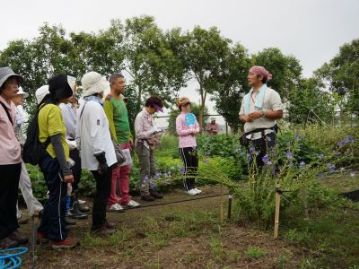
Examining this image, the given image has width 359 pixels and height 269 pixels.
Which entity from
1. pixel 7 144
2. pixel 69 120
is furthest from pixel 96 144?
pixel 69 120

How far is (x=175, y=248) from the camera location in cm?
426

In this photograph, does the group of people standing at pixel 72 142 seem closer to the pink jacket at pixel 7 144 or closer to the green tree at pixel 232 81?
the pink jacket at pixel 7 144

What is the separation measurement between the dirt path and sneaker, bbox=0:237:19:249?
Result: 0.23m

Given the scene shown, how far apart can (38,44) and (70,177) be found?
15.3 metres

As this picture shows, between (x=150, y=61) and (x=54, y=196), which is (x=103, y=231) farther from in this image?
(x=150, y=61)

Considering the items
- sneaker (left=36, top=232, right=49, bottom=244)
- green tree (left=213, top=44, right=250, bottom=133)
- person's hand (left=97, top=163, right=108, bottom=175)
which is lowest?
sneaker (left=36, top=232, right=49, bottom=244)

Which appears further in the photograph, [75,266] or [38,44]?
[38,44]

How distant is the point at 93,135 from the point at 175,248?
1361mm

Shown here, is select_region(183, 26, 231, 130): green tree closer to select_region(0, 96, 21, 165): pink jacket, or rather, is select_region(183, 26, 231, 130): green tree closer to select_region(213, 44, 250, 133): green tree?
select_region(213, 44, 250, 133): green tree

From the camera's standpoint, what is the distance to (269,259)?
3.91 m

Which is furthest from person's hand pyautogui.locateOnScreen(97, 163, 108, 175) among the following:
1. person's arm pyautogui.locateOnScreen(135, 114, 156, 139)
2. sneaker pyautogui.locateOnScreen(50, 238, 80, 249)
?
person's arm pyautogui.locateOnScreen(135, 114, 156, 139)

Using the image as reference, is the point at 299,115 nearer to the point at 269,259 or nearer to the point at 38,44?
the point at 38,44

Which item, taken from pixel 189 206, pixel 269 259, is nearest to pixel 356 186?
pixel 189 206

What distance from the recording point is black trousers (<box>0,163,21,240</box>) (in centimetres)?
426
